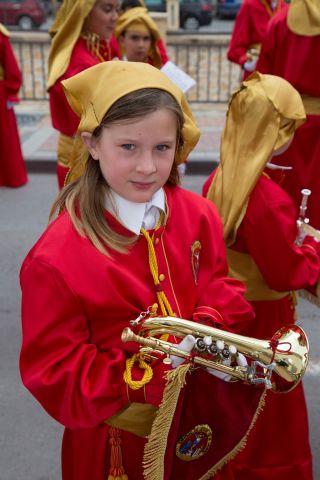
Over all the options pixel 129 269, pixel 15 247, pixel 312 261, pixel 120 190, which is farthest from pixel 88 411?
pixel 15 247

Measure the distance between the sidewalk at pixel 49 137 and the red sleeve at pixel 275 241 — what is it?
5.03m

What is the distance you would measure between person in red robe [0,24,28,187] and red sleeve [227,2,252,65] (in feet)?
8.11

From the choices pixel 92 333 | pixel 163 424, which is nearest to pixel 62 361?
pixel 92 333

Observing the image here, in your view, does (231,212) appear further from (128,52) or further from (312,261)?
(128,52)

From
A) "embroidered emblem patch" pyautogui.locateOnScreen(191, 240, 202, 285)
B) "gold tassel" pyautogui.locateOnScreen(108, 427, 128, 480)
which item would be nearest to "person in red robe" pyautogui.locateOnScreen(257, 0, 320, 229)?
"embroidered emblem patch" pyautogui.locateOnScreen(191, 240, 202, 285)

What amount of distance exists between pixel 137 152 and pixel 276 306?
1.35 m

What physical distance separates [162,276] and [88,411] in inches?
16.5

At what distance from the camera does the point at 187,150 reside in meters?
1.86

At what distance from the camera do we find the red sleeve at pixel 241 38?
23.1 ft

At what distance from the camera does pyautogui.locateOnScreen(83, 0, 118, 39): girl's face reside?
439 centimetres

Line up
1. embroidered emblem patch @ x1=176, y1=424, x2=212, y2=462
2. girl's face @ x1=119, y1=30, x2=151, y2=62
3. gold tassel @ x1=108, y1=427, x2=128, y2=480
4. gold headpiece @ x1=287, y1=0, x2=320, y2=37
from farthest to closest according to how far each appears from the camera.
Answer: girl's face @ x1=119, y1=30, x2=151, y2=62
gold headpiece @ x1=287, y1=0, x2=320, y2=37
gold tassel @ x1=108, y1=427, x2=128, y2=480
embroidered emblem patch @ x1=176, y1=424, x2=212, y2=462

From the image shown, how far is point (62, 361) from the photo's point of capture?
160 centimetres

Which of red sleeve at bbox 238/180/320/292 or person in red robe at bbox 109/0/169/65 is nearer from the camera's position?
red sleeve at bbox 238/180/320/292

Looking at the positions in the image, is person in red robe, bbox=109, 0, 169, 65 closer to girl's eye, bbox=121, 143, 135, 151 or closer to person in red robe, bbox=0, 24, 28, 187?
person in red robe, bbox=0, 24, 28, 187
